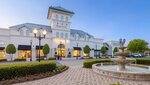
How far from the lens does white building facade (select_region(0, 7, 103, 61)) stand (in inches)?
1453

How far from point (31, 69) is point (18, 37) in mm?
29693

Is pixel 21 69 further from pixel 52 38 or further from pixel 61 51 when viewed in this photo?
pixel 61 51

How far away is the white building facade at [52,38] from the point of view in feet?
121

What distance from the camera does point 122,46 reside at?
1372 centimetres

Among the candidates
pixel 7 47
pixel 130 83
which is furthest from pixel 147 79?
pixel 7 47

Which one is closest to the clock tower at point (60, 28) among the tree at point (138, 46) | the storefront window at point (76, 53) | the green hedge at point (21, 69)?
the storefront window at point (76, 53)

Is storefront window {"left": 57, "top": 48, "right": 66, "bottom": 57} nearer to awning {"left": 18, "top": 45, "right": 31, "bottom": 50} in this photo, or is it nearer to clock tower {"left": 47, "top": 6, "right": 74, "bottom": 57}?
clock tower {"left": 47, "top": 6, "right": 74, "bottom": 57}

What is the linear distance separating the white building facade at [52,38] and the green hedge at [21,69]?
25.1 m

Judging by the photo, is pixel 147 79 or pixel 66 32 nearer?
pixel 147 79

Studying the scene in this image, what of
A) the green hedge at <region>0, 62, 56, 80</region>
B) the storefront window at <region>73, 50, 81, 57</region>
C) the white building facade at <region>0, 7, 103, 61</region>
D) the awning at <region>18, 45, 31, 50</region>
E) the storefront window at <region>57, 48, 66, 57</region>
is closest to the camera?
the green hedge at <region>0, 62, 56, 80</region>

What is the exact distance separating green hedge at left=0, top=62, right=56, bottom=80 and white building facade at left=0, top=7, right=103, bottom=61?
2508cm

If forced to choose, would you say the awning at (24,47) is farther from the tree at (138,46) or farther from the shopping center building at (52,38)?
the tree at (138,46)

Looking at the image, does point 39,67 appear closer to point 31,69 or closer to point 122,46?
point 31,69

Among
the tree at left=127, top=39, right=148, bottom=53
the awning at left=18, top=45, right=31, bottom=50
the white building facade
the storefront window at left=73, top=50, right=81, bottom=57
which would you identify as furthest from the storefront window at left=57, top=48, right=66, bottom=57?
the tree at left=127, top=39, right=148, bottom=53
